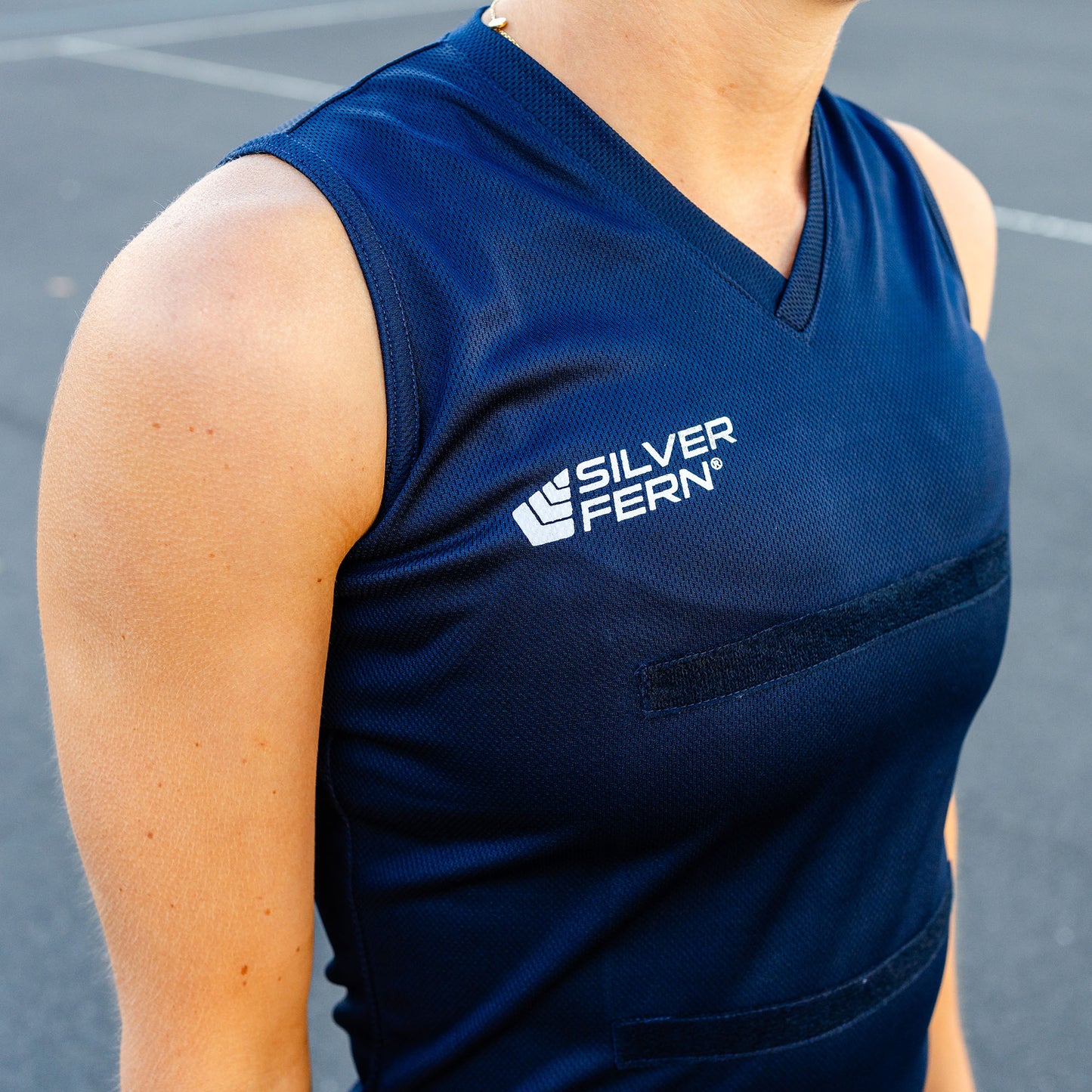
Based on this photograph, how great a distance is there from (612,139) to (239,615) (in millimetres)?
496

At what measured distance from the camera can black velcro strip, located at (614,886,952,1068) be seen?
1107 mm

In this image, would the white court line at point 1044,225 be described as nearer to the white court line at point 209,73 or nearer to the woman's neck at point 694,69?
the white court line at point 209,73

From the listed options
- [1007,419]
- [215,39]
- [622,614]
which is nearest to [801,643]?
[622,614]

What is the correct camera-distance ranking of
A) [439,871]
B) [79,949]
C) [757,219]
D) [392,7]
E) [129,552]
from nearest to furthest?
[129,552] < [439,871] < [757,219] < [79,949] < [392,7]

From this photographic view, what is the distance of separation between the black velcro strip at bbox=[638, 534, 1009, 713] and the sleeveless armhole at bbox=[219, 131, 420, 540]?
0.81 feet

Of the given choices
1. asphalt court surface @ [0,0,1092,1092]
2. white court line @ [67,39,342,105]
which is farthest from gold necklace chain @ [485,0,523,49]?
white court line @ [67,39,342,105]

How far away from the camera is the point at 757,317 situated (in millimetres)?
1084

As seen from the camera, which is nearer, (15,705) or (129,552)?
(129,552)

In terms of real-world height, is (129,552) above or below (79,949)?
above

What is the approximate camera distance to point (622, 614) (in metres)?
0.98

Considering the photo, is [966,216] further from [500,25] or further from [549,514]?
[549,514]

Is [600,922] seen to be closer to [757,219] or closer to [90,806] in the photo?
[90,806]

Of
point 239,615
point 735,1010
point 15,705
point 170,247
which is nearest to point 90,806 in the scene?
point 239,615

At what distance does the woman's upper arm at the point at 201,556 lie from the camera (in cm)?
86
